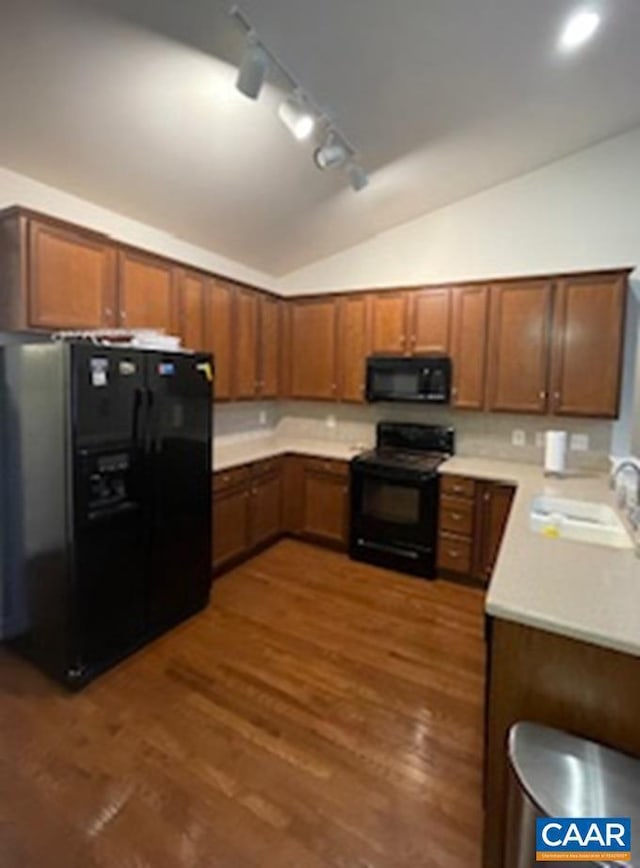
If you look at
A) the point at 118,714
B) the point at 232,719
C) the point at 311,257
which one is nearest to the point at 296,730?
the point at 232,719

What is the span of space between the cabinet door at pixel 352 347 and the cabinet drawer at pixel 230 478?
119 centimetres

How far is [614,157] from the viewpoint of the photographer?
130 inches

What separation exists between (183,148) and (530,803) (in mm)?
3043

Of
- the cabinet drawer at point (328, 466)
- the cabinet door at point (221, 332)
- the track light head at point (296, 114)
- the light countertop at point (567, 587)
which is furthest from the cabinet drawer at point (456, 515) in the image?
the track light head at point (296, 114)

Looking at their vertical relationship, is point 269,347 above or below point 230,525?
above

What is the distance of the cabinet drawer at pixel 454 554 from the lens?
3.51 metres

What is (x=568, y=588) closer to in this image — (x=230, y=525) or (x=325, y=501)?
(x=230, y=525)

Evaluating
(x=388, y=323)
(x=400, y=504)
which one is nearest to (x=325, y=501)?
(x=400, y=504)

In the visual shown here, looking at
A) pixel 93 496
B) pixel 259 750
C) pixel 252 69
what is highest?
pixel 252 69

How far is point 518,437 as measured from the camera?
381 cm

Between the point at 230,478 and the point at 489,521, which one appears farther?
the point at 230,478

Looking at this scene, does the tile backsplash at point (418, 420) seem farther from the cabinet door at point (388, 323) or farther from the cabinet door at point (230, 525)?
the cabinet door at point (230, 525)

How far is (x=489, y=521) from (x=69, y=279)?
3.10 m

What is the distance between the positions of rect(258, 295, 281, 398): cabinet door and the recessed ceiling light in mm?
2668
